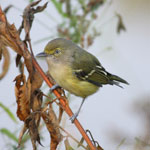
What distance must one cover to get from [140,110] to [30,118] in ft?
2.73

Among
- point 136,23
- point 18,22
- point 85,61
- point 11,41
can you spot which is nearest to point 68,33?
point 85,61

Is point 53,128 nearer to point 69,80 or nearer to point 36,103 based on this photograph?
point 36,103

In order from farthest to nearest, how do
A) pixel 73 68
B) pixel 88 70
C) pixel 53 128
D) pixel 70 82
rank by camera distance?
pixel 88 70 → pixel 73 68 → pixel 70 82 → pixel 53 128

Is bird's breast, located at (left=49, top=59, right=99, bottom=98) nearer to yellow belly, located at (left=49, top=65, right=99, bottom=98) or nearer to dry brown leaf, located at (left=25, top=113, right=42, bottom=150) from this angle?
yellow belly, located at (left=49, top=65, right=99, bottom=98)

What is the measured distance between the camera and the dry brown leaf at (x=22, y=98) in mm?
1755

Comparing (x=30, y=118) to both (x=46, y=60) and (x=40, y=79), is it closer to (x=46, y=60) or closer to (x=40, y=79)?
(x=40, y=79)

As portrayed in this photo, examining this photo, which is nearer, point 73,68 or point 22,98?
point 22,98

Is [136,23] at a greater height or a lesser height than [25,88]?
greater

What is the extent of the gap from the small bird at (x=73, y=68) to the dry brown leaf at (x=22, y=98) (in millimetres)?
1040

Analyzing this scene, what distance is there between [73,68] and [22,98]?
1.41 m

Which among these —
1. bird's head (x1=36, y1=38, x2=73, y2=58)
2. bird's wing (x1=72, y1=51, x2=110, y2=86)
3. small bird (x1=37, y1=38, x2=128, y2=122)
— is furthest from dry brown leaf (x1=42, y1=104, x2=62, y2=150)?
bird's wing (x1=72, y1=51, x2=110, y2=86)

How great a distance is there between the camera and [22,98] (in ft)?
5.76

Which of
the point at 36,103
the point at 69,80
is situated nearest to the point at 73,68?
the point at 69,80

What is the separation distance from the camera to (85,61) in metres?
3.24
